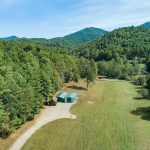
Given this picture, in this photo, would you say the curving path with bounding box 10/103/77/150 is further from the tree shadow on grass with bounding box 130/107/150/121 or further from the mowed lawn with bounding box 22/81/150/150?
the tree shadow on grass with bounding box 130/107/150/121

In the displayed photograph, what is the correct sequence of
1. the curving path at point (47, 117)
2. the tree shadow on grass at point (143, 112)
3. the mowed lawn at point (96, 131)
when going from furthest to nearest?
the tree shadow on grass at point (143, 112) → the curving path at point (47, 117) → the mowed lawn at point (96, 131)

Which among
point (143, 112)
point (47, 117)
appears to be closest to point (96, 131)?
point (47, 117)

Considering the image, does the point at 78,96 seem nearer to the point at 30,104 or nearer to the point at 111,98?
the point at 111,98

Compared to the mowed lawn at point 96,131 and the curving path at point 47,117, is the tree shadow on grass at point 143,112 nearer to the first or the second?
the mowed lawn at point 96,131

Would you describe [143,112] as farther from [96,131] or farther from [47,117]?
[47,117]

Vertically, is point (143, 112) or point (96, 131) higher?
point (96, 131)

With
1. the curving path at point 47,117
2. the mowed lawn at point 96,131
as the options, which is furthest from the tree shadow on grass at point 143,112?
the curving path at point 47,117
